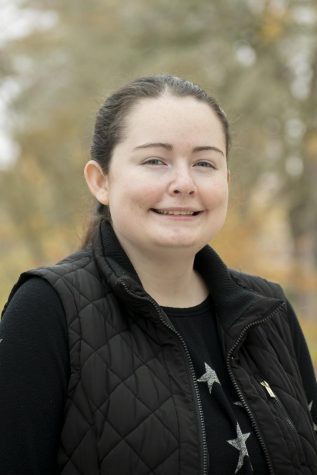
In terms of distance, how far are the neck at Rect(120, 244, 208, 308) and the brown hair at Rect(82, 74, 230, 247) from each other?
0.22 m

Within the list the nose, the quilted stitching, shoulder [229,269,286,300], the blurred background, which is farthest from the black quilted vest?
the blurred background

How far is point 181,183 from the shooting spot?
6.53ft

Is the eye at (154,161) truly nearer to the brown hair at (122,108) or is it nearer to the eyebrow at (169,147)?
the eyebrow at (169,147)

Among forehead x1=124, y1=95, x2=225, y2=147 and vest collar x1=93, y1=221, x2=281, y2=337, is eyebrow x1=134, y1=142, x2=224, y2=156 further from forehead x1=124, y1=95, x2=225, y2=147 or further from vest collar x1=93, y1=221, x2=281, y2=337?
vest collar x1=93, y1=221, x2=281, y2=337

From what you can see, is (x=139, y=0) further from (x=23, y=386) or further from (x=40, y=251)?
(x=23, y=386)

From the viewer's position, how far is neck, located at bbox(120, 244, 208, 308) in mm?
2120

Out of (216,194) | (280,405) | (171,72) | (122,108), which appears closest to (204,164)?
(216,194)

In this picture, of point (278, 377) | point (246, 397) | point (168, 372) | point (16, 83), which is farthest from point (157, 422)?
point (16, 83)

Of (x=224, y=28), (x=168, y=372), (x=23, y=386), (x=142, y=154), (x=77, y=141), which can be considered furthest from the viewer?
(x=77, y=141)

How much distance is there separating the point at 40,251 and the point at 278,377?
9252 mm

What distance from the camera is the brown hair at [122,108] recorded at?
2139 millimetres

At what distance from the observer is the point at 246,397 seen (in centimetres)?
198

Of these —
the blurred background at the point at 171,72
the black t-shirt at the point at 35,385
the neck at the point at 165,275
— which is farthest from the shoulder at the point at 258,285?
the blurred background at the point at 171,72

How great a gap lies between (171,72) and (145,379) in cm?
764
